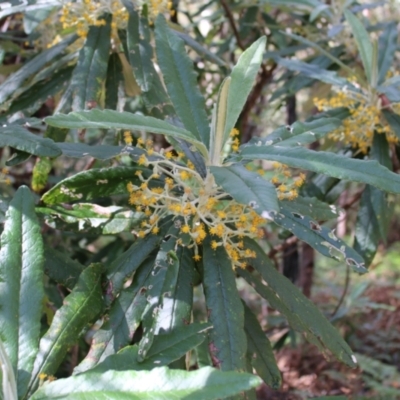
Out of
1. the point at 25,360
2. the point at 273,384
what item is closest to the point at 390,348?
the point at 273,384

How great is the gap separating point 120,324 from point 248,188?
40cm

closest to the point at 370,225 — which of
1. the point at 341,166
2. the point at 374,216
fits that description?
the point at 374,216

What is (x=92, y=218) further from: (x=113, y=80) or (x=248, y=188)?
(x=113, y=80)

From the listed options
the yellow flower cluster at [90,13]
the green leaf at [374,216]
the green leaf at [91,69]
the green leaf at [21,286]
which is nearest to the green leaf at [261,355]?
the green leaf at [21,286]

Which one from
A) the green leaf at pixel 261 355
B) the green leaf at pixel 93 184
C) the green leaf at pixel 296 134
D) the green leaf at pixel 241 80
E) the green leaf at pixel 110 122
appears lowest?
the green leaf at pixel 261 355

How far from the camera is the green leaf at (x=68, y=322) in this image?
961 millimetres

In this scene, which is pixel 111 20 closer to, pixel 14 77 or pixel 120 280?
pixel 14 77

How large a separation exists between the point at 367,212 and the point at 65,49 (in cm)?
117

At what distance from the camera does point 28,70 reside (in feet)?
A: 5.23

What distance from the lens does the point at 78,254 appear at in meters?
2.33

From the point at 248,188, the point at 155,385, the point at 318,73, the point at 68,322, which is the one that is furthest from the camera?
the point at 318,73

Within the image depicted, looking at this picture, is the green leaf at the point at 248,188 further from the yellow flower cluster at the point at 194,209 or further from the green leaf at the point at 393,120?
the green leaf at the point at 393,120

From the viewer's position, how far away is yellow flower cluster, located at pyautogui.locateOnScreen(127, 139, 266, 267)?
1.11 meters

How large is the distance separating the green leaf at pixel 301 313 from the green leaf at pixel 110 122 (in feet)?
1.24
